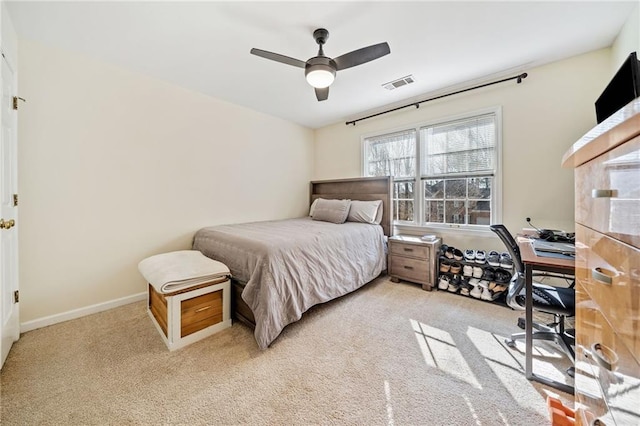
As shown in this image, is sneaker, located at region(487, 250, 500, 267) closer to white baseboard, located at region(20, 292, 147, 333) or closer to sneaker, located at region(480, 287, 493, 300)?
sneaker, located at region(480, 287, 493, 300)

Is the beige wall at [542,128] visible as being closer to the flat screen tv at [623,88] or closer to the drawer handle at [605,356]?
the flat screen tv at [623,88]

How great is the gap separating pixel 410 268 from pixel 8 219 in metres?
3.82

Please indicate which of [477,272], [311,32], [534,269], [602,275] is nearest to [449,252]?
[477,272]

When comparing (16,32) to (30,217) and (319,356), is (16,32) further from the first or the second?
(319,356)

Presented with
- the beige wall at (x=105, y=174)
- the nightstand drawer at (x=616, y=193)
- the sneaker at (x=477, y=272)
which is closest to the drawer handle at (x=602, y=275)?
the nightstand drawer at (x=616, y=193)

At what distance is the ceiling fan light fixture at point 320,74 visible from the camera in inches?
81.6

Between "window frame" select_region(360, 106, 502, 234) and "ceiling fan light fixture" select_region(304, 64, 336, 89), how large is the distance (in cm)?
191

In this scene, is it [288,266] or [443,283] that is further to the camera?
[443,283]

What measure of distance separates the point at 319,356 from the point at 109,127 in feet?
9.96

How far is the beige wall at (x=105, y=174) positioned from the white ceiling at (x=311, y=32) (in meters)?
0.27

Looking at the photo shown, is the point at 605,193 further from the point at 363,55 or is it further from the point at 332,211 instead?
the point at 332,211

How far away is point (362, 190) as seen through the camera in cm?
403

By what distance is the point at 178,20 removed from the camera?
77.2 inches

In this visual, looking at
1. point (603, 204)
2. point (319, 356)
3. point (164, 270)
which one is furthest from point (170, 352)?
point (603, 204)
